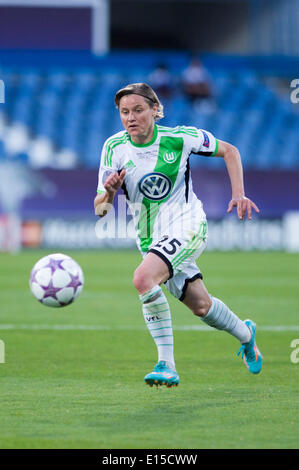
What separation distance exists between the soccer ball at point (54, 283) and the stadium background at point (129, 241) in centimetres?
49

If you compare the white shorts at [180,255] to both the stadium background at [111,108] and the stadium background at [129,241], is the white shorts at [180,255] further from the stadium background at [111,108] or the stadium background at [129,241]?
the stadium background at [111,108]

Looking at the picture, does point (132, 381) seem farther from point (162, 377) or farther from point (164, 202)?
point (164, 202)

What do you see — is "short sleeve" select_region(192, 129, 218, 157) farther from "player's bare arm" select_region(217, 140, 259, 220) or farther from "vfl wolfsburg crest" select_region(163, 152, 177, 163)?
"vfl wolfsburg crest" select_region(163, 152, 177, 163)

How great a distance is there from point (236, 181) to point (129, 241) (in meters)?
16.2

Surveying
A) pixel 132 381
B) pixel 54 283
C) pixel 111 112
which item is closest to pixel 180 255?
pixel 132 381

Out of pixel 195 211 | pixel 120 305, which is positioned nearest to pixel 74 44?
pixel 120 305

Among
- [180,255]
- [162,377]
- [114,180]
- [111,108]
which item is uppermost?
[111,108]

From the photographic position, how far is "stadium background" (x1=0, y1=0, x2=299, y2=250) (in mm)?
22172

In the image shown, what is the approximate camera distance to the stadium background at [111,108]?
2217 centimetres

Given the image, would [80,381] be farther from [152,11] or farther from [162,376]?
[152,11]

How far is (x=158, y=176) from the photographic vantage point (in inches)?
238

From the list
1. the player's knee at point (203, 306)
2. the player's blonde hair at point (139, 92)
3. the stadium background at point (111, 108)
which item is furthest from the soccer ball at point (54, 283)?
the stadium background at point (111, 108)

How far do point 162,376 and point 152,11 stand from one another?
28041mm

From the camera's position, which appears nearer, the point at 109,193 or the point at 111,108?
the point at 109,193
